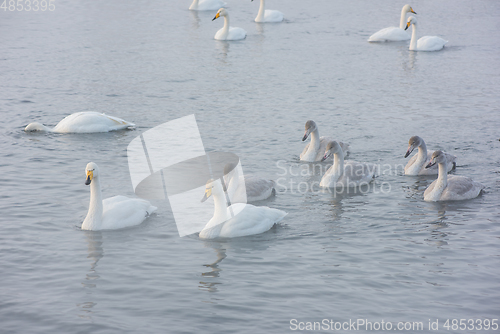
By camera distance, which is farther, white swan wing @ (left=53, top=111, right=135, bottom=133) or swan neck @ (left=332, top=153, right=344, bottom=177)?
white swan wing @ (left=53, top=111, right=135, bottom=133)

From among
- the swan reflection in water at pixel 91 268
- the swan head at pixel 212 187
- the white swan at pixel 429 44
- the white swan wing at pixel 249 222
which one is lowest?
the swan reflection in water at pixel 91 268

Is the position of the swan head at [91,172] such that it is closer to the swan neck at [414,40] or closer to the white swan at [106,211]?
the white swan at [106,211]

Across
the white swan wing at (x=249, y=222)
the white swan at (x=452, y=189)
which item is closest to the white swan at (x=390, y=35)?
the white swan at (x=452, y=189)

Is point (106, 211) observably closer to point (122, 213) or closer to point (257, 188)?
point (122, 213)

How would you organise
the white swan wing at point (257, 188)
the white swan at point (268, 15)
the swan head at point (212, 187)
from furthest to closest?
the white swan at point (268, 15), the white swan wing at point (257, 188), the swan head at point (212, 187)

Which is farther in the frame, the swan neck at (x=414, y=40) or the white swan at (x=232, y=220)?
the swan neck at (x=414, y=40)

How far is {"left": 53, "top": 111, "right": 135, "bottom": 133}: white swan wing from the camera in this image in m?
16.6

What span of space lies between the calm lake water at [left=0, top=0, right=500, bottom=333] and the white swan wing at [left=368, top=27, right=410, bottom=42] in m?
0.35

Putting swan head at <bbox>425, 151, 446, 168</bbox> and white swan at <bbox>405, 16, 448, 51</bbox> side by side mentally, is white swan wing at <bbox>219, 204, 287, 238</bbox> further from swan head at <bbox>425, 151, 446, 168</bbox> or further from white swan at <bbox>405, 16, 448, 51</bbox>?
white swan at <bbox>405, 16, 448, 51</bbox>

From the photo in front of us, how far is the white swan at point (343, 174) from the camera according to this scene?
13523mm

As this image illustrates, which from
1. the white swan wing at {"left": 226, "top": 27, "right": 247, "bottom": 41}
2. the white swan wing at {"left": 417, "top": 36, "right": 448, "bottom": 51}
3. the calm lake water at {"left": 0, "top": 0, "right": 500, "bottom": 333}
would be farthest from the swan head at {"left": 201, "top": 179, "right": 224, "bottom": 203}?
the white swan wing at {"left": 226, "top": 27, "right": 247, "bottom": 41}

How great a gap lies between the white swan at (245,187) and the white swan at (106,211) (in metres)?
2.01

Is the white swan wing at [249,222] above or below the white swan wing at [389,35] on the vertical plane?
below

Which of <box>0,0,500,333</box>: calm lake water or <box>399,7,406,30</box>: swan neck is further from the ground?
<box>399,7,406,30</box>: swan neck
